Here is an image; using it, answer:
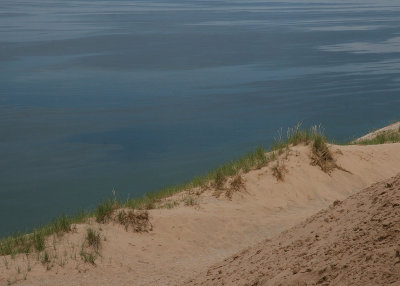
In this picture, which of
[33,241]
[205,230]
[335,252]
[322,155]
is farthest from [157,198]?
[335,252]

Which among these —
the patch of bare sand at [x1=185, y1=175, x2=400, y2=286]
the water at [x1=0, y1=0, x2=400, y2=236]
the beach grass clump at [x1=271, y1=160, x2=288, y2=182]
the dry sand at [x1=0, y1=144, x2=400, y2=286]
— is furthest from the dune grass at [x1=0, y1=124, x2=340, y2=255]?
the water at [x1=0, y1=0, x2=400, y2=236]

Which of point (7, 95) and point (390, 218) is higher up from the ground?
point (390, 218)

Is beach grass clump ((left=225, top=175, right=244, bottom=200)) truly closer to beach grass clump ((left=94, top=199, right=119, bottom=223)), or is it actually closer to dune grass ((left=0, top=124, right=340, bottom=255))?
dune grass ((left=0, top=124, right=340, bottom=255))

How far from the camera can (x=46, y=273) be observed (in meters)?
7.32

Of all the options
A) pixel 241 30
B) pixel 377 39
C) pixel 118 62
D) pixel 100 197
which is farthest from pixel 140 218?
pixel 241 30

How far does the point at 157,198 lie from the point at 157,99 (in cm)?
1894

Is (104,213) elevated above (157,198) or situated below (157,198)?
above

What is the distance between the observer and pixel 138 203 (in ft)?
32.2

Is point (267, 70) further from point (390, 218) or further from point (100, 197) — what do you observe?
point (390, 218)

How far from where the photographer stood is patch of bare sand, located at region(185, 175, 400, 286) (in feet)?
15.7

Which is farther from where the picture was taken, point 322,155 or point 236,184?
point 322,155

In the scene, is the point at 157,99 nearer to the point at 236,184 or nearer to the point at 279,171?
the point at 279,171

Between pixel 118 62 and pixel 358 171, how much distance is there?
28.7 meters

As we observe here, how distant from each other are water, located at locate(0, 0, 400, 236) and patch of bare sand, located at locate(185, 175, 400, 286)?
9.08 metres
